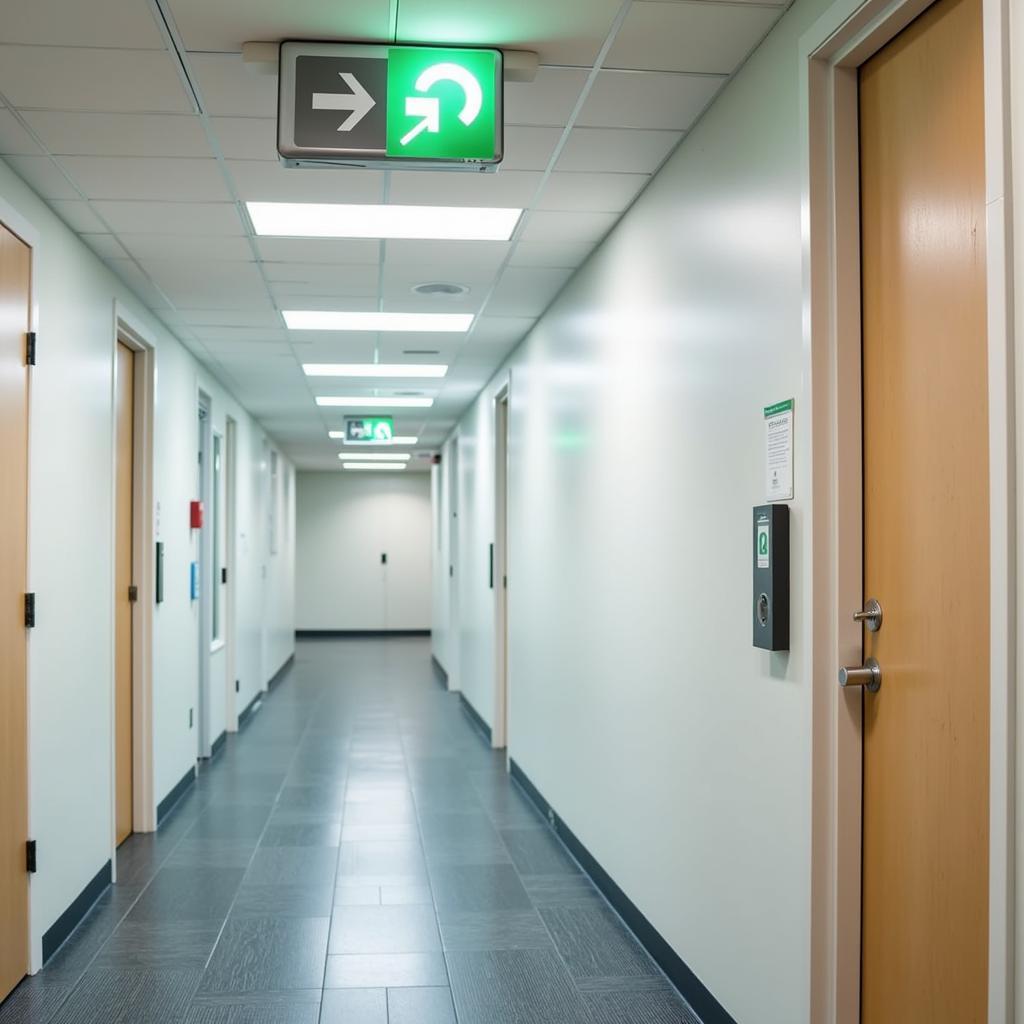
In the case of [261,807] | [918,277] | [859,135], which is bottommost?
[261,807]

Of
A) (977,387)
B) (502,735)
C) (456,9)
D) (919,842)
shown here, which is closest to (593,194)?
(456,9)

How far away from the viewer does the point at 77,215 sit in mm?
3914

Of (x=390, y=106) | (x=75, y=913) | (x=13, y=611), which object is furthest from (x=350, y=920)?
(x=390, y=106)

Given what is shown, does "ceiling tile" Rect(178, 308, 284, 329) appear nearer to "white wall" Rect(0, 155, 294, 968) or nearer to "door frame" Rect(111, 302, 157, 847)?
"white wall" Rect(0, 155, 294, 968)

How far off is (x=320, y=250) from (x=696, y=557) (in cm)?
230

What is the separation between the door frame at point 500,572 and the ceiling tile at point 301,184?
3838mm

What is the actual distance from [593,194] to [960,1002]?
112 inches

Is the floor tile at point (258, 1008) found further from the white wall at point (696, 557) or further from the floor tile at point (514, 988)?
the white wall at point (696, 557)

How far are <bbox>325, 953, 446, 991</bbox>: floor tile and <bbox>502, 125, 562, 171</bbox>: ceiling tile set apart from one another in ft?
8.71

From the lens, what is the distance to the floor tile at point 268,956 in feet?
11.0

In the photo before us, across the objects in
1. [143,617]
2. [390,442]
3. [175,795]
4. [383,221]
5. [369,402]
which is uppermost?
[383,221]

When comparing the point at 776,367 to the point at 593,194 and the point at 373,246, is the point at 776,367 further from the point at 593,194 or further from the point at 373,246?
the point at 373,246

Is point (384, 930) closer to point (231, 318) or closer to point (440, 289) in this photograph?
point (440, 289)

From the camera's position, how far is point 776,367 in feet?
8.30
